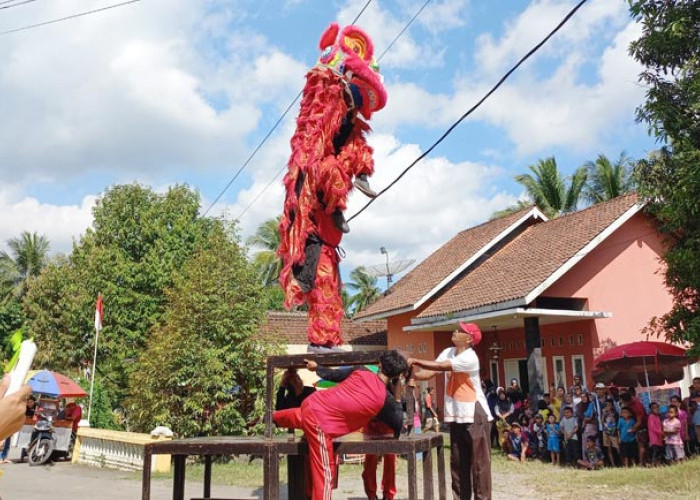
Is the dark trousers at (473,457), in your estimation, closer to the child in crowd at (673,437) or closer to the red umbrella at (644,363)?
the child in crowd at (673,437)

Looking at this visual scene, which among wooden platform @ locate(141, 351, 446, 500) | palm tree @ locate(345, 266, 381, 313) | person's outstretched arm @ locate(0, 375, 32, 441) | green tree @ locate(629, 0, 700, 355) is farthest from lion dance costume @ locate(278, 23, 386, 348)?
palm tree @ locate(345, 266, 381, 313)

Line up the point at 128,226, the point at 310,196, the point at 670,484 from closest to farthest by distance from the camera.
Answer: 1. the point at 310,196
2. the point at 670,484
3. the point at 128,226

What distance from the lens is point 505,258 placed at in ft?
57.8

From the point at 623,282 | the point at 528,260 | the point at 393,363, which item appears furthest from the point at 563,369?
the point at 393,363

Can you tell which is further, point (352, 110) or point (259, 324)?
point (259, 324)

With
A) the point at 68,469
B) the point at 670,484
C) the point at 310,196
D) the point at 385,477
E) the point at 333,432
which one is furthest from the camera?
the point at 68,469

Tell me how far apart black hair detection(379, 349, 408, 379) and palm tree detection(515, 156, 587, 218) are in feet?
74.7

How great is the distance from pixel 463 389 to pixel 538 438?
720 cm

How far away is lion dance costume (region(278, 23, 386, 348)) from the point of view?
5289 millimetres

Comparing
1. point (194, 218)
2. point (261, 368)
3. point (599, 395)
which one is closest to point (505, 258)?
point (599, 395)

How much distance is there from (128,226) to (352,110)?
1555 cm

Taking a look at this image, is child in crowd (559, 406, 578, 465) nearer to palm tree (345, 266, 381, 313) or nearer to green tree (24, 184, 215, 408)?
green tree (24, 184, 215, 408)

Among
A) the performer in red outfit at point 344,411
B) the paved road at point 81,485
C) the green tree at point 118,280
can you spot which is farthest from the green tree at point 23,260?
the performer in red outfit at point 344,411

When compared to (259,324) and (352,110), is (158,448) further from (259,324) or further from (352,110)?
(259,324)
